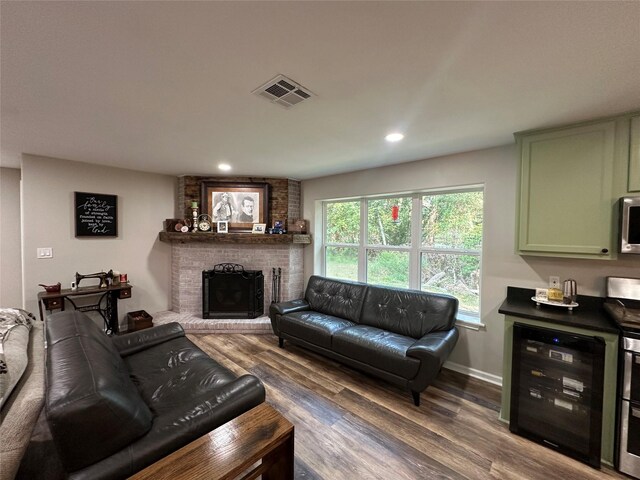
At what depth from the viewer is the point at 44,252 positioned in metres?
3.41

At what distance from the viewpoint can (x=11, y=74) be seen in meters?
1.50

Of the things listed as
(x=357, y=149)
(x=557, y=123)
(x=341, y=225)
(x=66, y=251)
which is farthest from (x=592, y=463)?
(x=66, y=251)

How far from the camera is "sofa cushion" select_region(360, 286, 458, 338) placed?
2869mm

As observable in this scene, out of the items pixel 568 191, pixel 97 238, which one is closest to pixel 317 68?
pixel 568 191

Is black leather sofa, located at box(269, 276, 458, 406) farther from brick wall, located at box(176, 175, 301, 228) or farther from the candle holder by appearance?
the candle holder

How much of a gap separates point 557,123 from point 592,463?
242 centimetres

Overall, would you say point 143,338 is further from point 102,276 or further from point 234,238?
point 234,238

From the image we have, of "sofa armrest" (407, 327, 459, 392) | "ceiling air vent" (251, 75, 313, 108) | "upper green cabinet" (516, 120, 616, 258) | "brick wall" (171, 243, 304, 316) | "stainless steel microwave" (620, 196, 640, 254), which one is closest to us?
"ceiling air vent" (251, 75, 313, 108)

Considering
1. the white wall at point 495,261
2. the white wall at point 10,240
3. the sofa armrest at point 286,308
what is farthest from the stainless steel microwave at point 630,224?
the white wall at point 10,240

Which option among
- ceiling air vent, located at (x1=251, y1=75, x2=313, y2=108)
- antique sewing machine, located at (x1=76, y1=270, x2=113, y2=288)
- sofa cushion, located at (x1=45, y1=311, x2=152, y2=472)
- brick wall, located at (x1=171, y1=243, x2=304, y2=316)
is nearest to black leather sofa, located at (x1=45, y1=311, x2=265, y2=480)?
sofa cushion, located at (x1=45, y1=311, x2=152, y2=472)

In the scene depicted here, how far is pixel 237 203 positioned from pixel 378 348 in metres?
3.14

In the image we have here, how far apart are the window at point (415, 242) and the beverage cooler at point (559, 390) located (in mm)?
1012

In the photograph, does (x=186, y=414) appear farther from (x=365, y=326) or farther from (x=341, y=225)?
(x=341, y=225)

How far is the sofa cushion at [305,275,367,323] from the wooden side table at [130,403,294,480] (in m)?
2.12
